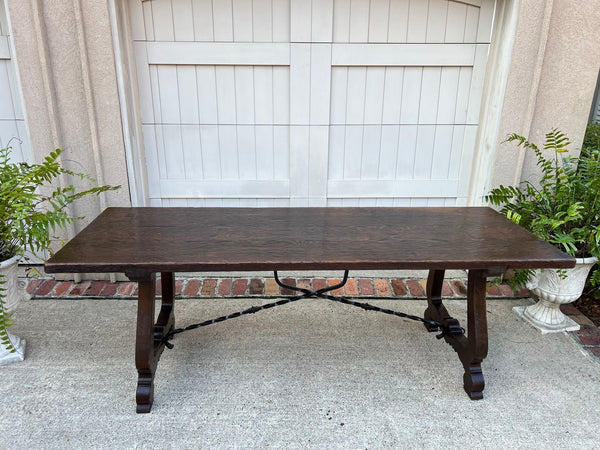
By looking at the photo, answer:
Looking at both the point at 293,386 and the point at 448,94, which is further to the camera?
the point at 448,94

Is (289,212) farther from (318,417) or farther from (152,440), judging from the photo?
(152,440)

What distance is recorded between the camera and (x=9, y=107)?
3047mm

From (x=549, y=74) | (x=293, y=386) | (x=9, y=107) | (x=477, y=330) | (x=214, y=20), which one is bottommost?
(x=293, y=386)

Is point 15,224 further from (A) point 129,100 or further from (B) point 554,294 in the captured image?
(B) point 554,294

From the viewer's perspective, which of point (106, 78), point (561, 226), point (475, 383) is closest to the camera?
point (475, 383)

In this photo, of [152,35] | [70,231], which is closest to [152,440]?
[70,231]

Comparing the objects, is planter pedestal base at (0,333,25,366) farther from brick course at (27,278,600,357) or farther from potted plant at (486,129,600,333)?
potted plant at (486,129,600,333)

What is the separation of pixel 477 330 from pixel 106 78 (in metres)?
2.69

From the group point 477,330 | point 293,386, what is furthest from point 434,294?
point 293,386

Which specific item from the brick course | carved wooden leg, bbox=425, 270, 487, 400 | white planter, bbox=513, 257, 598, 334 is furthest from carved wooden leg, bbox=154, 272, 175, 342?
white planter, bbox=513, 257, 598, 334

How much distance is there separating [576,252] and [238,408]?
217cm

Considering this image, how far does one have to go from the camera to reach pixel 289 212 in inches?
96.4

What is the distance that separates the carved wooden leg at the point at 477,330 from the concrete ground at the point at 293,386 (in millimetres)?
83

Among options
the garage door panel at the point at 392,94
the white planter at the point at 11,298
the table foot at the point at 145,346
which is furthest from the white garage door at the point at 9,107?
the garage door panel at the point at 392,94
